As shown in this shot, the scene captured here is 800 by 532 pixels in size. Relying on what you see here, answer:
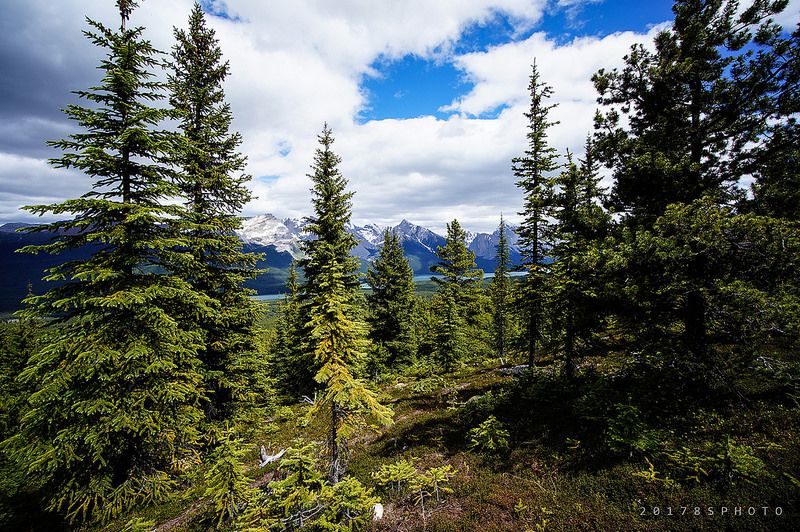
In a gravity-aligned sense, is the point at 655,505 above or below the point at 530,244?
below

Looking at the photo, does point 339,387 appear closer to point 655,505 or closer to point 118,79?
point 655,505

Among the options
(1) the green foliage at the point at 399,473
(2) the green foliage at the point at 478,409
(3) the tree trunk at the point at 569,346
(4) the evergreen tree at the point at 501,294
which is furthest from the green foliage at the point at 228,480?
(4) the evergreen tree at the point at 501,294

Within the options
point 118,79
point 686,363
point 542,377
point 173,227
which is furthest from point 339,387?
point 542,377

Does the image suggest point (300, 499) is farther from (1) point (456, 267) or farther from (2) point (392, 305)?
(1) point (456, 267)

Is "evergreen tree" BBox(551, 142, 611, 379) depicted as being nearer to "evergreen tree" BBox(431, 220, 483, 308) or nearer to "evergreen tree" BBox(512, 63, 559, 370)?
"evergreen tree" BBox(512, 63, 559, 370)

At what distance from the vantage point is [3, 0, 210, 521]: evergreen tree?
8.06m

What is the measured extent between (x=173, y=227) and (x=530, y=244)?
1694 centimetres

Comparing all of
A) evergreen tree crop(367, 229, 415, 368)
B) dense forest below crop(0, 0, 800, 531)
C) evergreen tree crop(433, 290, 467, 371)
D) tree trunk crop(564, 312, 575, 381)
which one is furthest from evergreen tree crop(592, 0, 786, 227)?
evergreen tree crop(367, 229, 415, 368)

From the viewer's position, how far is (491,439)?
11234mm

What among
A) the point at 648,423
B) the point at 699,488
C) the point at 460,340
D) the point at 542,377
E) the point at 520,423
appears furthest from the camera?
the point at 460,340

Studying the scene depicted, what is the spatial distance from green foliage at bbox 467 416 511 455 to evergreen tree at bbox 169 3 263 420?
33.0ft

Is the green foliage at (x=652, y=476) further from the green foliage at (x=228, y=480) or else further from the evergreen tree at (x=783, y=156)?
the green foliage at (x=228, y=480)

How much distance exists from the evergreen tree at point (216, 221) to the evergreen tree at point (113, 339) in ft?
8.50

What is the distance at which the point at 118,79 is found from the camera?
29.2 ft
